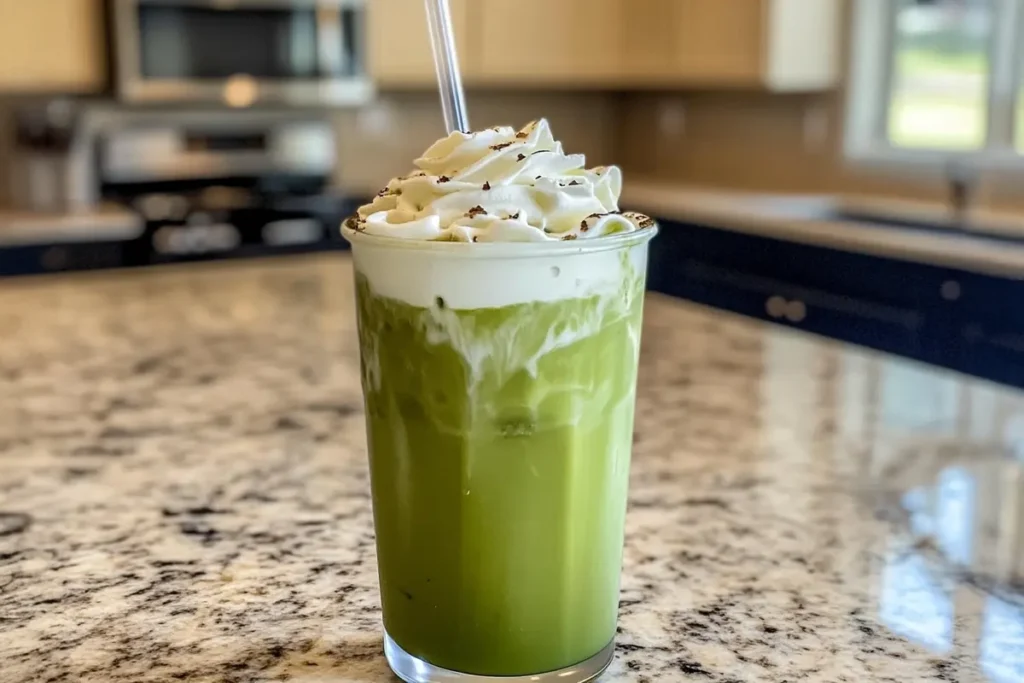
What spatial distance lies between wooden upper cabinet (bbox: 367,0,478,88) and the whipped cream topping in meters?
2.94

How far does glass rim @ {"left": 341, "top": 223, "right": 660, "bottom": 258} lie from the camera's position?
1.80 ft

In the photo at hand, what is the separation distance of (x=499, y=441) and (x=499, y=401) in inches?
0.9

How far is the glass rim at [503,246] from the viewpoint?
548mm

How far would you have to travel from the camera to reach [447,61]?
66 centimetres

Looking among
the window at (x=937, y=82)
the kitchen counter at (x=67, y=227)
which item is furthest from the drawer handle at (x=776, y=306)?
the kitchen counter at (x=67, y=227)

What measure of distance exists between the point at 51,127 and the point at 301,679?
3.01 meters

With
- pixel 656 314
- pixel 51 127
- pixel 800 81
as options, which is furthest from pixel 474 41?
pixel 656 314

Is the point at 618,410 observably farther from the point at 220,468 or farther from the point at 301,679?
the point at 220,468

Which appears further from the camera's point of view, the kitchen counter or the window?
the window

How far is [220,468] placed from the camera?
97 centimetres

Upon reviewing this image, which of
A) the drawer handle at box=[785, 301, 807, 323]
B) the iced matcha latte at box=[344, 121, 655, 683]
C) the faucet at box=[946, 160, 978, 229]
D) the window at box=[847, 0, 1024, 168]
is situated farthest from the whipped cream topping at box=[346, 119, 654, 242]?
the window at box=[847, 0, 1024, 168]

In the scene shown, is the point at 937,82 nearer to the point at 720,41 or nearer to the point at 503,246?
the point at 720,41

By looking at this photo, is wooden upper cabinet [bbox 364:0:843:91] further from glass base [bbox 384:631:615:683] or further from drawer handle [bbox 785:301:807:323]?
glass base [bbox 384:631:615:683]

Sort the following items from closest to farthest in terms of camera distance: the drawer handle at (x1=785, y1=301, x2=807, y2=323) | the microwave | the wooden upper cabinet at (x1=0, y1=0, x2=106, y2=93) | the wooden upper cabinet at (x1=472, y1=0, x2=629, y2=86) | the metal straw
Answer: the metal straw < the drawer handle at (x1=785, y1=301, x2=807, y2=323) < the wooden upper cabinet at (x1=0, y1=0, x2=106, y2=93) < the microwave < the wooden upper cabinet at (x1=472, y1=0, x2=629, y2=86)
